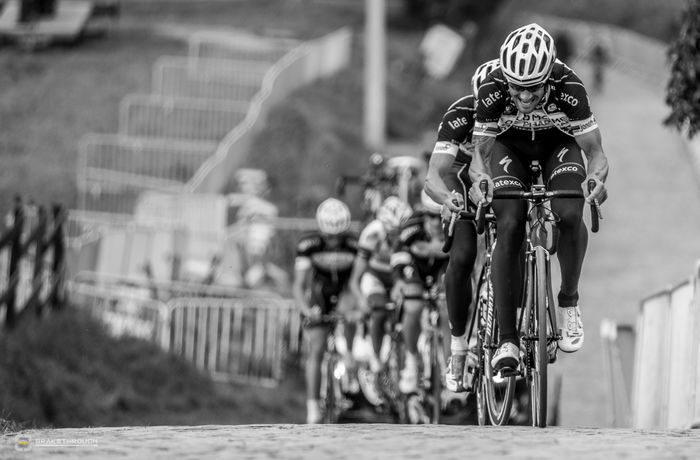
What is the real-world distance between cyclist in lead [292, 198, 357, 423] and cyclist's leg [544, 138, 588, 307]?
6.38 metres

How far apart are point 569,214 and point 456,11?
37723mm

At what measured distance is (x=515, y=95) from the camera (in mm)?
8445

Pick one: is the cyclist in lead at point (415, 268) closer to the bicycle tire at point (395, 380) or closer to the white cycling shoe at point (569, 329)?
the bicycle tire at point (395, 380)

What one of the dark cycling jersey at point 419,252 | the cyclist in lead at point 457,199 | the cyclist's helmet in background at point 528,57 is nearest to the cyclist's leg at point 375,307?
the dark cycling jersey at point 419,252

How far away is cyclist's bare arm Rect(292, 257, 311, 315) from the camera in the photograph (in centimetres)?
1498

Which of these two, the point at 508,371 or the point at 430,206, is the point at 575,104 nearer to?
the point at 508,371

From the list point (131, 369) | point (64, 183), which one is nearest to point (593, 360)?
point (131, 369)

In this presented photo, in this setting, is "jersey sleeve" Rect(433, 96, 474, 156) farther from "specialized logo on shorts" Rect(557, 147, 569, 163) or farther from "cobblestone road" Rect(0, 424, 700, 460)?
"cobblestone road" Rect(0, 424, 700, 460)

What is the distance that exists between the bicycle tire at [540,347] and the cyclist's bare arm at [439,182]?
628mm

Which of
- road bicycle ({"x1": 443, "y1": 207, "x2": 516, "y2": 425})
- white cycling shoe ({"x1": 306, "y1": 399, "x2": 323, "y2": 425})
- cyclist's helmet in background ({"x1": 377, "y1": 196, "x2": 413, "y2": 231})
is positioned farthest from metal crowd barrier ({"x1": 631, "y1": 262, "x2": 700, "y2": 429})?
white cycling shoe ({"x1": 306, "y1": 399, "x2": 323, "y2": 425})

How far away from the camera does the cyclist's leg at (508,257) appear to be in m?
8.62

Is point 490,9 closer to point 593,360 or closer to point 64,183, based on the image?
point 64,183

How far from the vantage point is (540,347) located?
8.29m

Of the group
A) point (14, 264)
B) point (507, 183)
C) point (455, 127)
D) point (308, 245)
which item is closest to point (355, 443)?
point (507, 183)
